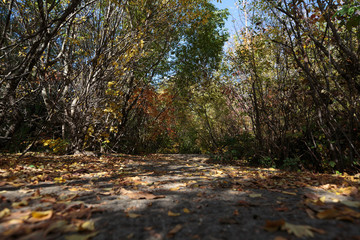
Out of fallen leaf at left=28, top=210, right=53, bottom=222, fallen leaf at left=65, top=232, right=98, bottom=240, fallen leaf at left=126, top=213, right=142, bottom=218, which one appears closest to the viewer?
fallen leaf at left=65, top=232, right=98, bottom=240

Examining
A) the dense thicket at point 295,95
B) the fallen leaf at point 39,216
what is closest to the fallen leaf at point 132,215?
the fallen leaf at point 39,216

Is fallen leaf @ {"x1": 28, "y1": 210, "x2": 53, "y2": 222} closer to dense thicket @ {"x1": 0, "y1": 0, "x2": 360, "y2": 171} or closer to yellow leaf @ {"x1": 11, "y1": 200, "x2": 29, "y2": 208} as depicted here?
yellow leaf @ {"x1": 11, "y1": 200, "x2": 29, "y2": 208}

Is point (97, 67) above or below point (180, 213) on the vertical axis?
above

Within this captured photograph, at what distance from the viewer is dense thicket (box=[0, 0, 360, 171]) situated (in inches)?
135

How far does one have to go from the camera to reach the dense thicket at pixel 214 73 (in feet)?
11.3

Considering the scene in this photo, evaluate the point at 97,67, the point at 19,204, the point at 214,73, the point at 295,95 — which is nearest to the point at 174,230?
the point at 19,204

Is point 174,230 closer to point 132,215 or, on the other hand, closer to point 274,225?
point 132,215

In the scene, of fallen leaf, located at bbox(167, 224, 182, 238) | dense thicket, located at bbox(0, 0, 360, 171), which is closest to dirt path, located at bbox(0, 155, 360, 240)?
fallen leaf, located at bbox(167, 224, 182, 238)

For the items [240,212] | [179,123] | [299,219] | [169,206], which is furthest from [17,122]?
[179,123]

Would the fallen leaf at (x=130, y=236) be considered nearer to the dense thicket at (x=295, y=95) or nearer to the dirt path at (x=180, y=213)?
the dirt path at (x=180, y=213)

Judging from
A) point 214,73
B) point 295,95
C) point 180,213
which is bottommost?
point 180,213

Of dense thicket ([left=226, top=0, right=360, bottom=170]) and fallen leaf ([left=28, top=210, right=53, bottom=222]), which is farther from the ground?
dense thicket ([left=226, top=0, right=360, bottom=170])

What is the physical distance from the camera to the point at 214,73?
7922 mm

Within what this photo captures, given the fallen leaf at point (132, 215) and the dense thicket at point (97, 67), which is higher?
the dense thicket at point (97, 67)
